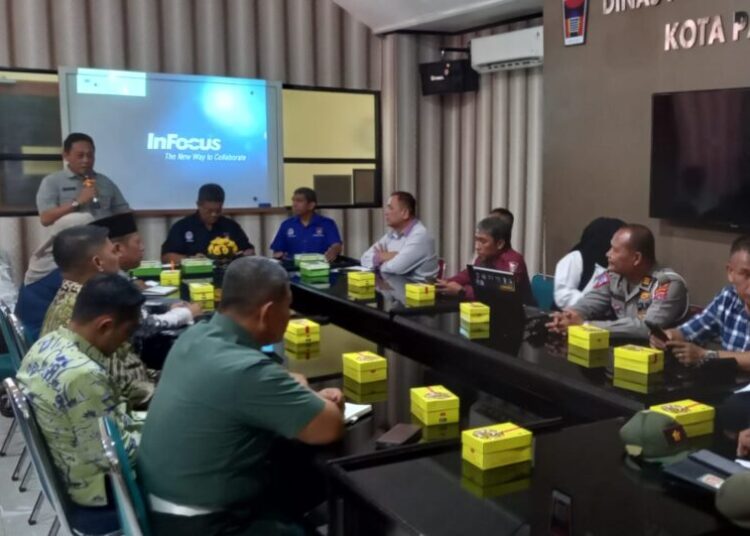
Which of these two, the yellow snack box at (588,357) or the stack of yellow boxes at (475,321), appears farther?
the stack of yellow boxes at (475,321)

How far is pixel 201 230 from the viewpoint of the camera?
16.1 feet

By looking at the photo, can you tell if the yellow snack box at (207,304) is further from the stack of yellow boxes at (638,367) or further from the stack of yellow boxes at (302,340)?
the stack of yellow boxes at (638,367)

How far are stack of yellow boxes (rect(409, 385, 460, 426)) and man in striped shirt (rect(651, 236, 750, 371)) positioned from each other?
764 mm

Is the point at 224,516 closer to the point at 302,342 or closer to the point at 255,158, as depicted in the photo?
the point at 302,342

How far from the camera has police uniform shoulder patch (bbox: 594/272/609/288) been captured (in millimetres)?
2982

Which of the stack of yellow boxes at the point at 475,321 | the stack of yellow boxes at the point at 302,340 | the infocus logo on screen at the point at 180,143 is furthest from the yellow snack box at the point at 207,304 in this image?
the infocus logo on screen at the point at 180,143

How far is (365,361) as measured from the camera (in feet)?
6.55

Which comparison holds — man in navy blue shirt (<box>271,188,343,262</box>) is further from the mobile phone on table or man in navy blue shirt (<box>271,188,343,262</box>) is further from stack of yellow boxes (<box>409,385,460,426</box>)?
stack of yellow boxes (<box>409,385,460,426</box>)

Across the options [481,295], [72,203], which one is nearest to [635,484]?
[481,295]

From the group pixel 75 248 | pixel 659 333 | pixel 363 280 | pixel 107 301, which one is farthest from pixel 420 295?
pixel 107 301

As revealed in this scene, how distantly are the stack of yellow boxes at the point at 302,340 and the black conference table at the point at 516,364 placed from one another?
348 millimetres

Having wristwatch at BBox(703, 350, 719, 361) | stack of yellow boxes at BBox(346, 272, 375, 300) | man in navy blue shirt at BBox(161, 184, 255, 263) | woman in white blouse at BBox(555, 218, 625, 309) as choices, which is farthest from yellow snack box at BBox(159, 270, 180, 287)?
wristwatch at BBox(703, 350, 719, 361)

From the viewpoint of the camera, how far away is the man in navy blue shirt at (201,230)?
15.8 feet

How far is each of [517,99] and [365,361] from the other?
3.69 meters
